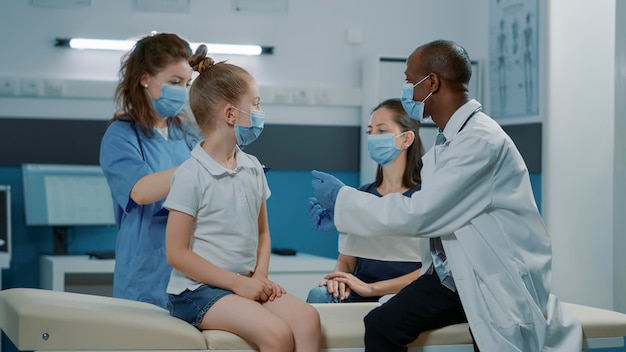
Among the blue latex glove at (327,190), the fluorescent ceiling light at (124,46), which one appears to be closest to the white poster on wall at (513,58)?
the fluorescent ceiling light at (124,46)

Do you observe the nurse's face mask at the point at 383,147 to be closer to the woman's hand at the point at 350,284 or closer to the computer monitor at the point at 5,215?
the woman's hand at the point at 350,284

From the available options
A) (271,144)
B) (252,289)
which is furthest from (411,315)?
(271,144)

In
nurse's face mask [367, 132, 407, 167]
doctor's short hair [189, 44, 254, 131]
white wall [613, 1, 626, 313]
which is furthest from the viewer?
white wall [613, 1, 626, 313]

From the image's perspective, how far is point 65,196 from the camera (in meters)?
4.18

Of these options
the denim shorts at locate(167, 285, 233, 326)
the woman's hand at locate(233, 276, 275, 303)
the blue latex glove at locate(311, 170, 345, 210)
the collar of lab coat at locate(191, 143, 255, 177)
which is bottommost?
the denim shorts at locate(167, 285, 233, 326)

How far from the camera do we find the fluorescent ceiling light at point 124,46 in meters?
4.44

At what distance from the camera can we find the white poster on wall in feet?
13.7

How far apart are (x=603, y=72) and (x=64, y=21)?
2.67 meters

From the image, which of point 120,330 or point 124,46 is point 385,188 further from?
point 124,46

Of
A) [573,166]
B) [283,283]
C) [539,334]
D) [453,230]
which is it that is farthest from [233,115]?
[573,166]

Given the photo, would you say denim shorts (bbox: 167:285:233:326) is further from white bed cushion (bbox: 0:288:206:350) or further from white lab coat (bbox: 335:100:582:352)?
white lab coat (bbox: 335:100:582:352)

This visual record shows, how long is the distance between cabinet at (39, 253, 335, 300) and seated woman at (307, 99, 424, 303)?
49.1 inches

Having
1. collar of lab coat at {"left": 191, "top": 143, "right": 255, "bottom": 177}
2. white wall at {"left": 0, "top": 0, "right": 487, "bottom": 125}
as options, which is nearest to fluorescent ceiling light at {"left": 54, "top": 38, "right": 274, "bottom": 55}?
white wall at {"left": 0, "top": 0, "right": 487, "bottom": 125}

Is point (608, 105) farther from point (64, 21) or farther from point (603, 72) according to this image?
point (64, 21)
